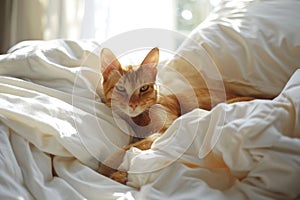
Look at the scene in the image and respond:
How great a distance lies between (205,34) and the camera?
1.40 meters

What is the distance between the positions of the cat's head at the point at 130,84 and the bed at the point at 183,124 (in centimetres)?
5

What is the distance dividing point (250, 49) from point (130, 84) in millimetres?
372

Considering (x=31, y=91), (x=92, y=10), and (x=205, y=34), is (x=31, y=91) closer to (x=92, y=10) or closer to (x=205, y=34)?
(x=205, y=34)

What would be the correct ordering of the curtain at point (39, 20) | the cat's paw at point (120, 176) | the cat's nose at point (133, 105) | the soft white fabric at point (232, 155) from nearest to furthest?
the soft white fabric at point (232, 155) < the cat's paw at point (120, 176) < the cat's nose at point (133, 105) < the curtain at point (39, 20)

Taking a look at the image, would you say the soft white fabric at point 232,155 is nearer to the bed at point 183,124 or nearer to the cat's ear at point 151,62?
the bed at point 183,124

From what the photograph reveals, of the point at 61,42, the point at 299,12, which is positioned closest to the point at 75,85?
the point at 61,42

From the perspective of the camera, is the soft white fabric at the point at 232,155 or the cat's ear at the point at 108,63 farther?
the cat's ear at the point at 108,63

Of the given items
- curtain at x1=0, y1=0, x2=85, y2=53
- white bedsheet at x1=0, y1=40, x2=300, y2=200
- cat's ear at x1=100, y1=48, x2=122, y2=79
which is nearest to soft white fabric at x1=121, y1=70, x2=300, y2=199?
white bedsheet at x1=0, y1=40, x2=300, y2=200

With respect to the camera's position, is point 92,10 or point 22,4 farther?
point 22,4

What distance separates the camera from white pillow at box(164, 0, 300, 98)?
127 cm

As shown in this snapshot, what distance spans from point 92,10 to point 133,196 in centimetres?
146

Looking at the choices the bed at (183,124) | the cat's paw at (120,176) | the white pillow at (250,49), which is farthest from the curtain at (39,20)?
the cat's paw at (120,176)

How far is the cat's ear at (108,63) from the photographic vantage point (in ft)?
4.06

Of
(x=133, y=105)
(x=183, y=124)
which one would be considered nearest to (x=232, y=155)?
(x=183, y=124)
